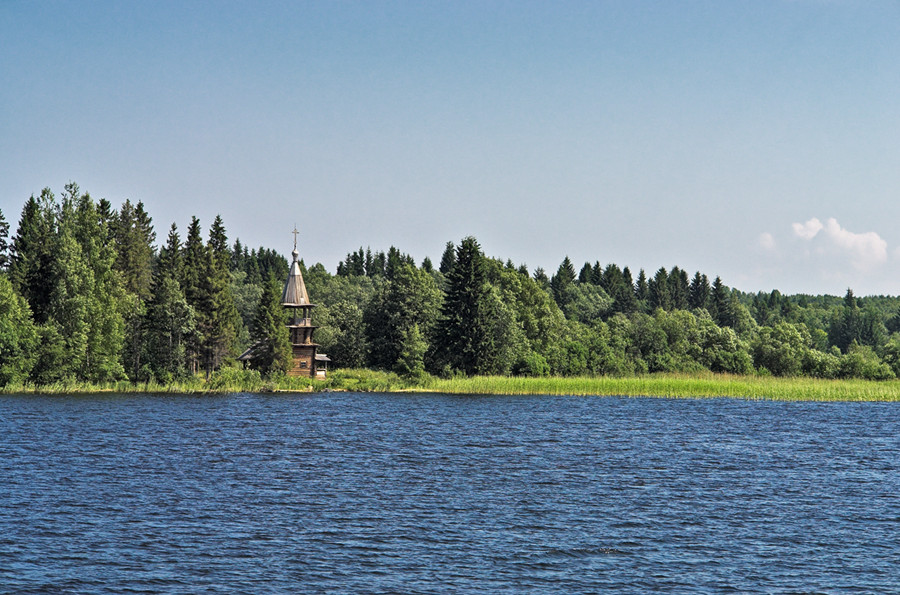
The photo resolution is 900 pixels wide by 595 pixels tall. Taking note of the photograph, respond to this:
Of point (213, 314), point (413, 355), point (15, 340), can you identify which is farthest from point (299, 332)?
point (15, 340)

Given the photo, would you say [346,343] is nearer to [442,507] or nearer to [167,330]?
[167,330]

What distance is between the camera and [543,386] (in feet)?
303

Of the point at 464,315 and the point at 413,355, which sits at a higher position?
the point at 464,315

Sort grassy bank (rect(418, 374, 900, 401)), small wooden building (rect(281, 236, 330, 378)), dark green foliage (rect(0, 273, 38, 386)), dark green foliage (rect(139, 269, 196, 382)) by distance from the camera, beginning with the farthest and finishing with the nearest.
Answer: small wooden building (rect(281, 236, 330, 378)) < dark green foliage (rect(139, 269, 196, 382)) < grassy bank (rect(418, 374, 900, 401)) < dark green foliage (rect(0, 273, 38, 386))

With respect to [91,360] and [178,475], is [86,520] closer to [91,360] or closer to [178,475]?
[178,475]

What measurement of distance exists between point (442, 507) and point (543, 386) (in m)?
60.6

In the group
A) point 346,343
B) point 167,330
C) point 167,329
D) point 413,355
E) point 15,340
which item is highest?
point 167,329

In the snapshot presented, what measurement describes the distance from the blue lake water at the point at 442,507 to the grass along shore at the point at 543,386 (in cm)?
2457

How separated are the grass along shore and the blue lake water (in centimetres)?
2457

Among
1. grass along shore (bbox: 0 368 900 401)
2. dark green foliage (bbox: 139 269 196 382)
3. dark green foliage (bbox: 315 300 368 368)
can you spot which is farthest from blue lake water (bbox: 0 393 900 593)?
dark green foliage (bbox: 315 300 368 368)

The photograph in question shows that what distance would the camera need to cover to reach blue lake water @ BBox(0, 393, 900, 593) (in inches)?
933

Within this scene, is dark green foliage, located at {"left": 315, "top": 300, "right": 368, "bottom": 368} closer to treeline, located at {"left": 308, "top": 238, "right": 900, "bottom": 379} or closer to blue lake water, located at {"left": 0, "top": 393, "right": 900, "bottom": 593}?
treeline, located at {"left": 308, "top": 238, "right": 900, "bottom": 379}

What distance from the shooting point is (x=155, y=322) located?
90562 millimetres

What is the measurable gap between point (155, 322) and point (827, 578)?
261 ft
